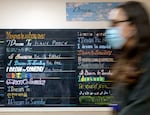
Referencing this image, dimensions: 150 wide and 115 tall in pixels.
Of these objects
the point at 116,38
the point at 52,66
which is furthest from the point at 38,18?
the point at 116,38

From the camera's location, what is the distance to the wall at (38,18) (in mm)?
3260

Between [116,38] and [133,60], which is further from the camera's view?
[116,38]

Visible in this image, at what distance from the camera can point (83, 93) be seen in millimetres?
3275

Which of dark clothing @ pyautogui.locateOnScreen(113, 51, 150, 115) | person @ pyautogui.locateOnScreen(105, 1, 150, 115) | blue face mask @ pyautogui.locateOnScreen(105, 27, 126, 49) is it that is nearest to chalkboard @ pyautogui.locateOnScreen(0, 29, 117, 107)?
blue face mask @ pyautogui.locateOnScreen(105, 27, 126, 49)

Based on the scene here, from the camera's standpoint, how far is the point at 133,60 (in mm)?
1232

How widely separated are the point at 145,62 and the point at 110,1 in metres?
2.20

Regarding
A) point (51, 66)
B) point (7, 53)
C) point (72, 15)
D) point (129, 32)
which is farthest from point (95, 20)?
point (129, 32)

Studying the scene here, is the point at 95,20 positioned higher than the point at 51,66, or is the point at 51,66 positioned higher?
the point at 95,20

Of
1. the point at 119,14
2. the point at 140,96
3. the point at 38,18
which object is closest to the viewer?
the point at 140,96

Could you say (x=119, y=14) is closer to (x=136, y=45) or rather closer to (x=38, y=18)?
(x=136, y=45)

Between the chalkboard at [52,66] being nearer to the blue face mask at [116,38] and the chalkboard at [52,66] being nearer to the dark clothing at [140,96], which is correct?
the blue face mask at [116,38]

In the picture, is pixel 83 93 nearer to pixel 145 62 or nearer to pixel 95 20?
pixel 95 20

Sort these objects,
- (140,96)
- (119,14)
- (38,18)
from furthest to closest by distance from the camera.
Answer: (38,18) → (119,14) → (140,96)

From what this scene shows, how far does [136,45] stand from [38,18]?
2179mm
